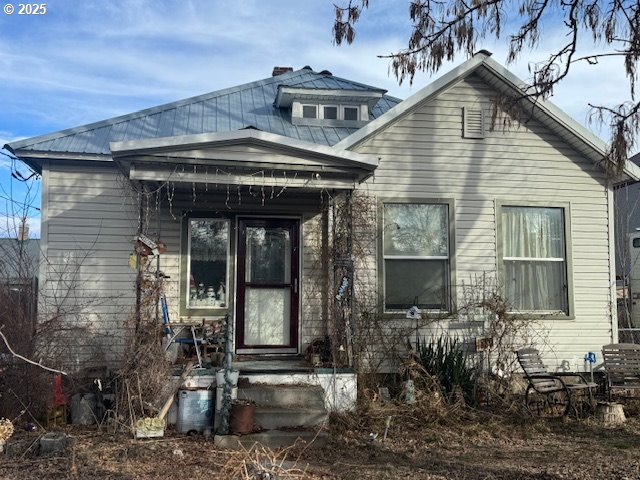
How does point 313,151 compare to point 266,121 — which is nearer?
point 313,151

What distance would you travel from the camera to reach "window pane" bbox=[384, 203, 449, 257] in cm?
922

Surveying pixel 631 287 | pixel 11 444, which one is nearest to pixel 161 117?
pixel 11 444

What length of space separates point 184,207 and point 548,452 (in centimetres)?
602

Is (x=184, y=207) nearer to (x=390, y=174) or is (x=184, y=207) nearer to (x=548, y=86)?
(x=390, y=174)

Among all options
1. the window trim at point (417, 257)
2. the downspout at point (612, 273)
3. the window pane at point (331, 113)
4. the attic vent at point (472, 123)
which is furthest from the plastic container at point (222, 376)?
the downspout at point (612, 273)

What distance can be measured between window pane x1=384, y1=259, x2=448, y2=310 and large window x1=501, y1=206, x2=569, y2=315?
111cm

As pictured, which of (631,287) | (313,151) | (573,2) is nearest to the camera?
(573,2)

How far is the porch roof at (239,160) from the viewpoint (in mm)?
6973

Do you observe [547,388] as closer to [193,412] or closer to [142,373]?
[193,412]

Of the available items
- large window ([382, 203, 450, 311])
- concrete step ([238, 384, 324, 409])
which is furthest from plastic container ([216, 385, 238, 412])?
large window ([382, 203, 450, 311])

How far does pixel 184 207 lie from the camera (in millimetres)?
9086

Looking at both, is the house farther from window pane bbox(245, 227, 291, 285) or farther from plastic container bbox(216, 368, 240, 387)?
plastic container bbox(216, 368, 240, 387)

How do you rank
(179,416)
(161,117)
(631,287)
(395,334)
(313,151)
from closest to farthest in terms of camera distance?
(179,416) < (313,151) < (395,334) < (161,117) < (631,287)

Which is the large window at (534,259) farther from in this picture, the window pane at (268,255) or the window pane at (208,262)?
the window pane at (208,262)
